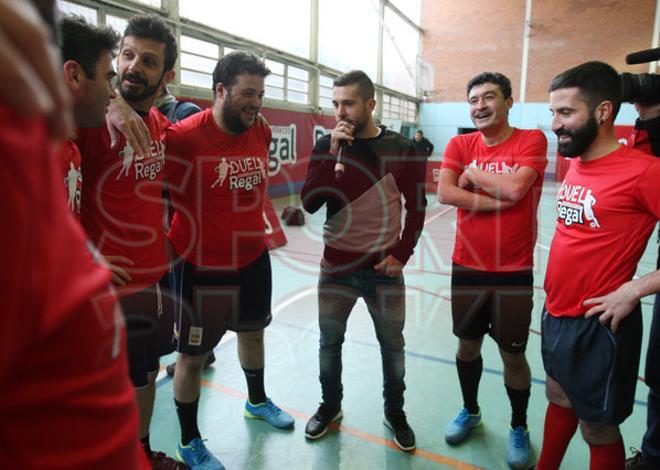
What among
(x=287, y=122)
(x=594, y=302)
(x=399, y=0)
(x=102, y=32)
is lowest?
(x=594, y=302)

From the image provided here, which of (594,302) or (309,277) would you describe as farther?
(309,277)

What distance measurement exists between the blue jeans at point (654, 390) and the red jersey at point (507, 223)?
2.12 feet

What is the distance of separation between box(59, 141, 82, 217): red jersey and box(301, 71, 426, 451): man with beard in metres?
1.23

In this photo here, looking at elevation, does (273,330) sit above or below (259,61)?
below

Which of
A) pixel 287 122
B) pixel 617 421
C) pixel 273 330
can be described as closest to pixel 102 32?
pixel 617 421

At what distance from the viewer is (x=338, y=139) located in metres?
2.51

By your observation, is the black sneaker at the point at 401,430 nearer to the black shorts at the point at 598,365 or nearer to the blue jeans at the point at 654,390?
the black shorts at the point at 598,365

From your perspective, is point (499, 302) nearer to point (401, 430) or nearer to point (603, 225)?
point (603, 225)

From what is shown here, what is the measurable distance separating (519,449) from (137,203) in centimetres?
236

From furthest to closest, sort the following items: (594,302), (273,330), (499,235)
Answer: (273,330)
(499,235)
(594,302)

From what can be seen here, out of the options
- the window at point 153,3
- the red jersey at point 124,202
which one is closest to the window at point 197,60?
the window at point 153,3

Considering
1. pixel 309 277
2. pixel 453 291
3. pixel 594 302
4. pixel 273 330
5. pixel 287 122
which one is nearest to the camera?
pixel 594 302

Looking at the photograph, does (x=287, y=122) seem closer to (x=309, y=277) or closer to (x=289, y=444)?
(x=309, y=277)

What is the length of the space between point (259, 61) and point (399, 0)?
1972cm
